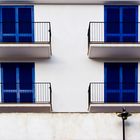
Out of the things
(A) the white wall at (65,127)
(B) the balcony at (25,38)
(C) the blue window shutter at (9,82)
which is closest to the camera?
(A) the white wall at (65,127)

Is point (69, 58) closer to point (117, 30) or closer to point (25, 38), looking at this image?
point (25, 38)

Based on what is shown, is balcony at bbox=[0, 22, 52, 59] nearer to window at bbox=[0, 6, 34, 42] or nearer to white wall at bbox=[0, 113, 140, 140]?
window at bbox=[0, 6, 34, 42]

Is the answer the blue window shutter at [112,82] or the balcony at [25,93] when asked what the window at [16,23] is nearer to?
the balcony at [25,93]

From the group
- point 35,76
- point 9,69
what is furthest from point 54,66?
point 9,69

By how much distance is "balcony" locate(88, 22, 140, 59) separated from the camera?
728 inches

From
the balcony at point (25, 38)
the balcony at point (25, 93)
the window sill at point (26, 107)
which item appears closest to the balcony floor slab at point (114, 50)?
the balcony at point (25, 38)

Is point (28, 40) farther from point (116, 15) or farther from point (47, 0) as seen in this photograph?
point (116, 15)

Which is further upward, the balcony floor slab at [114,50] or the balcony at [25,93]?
the balcony floor slab at [114,50]

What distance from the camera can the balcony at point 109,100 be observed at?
18.3 meters

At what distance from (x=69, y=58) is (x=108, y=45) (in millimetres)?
2128

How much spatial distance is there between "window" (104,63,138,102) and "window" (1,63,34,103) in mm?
3768

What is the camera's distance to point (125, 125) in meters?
13.8

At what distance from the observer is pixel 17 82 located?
1939 cm

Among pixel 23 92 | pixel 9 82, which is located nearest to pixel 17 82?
pixel 9 82
